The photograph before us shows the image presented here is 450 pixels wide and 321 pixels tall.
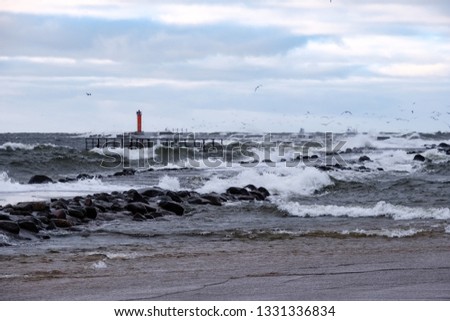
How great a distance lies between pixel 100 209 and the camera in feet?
56.9

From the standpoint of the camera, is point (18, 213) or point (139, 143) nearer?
point (18, 213)

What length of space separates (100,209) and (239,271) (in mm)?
8465

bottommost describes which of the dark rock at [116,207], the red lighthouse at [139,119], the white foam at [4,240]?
the dark rock at [116,207]

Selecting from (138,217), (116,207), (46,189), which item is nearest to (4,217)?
(138,217)

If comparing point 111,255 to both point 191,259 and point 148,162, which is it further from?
point 148,162

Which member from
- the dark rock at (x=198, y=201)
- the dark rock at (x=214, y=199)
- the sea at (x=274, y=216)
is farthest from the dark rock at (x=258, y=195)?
the dark rock at (x=198, y=201)

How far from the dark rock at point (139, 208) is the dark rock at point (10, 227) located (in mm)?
4384

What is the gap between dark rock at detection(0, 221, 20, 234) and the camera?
42.8 ft

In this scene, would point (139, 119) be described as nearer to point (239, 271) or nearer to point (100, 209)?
point (100, 209)

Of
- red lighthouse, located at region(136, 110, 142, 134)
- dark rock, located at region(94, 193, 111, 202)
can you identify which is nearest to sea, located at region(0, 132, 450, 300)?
dark rock, located at region(94, 193, 111, 202)

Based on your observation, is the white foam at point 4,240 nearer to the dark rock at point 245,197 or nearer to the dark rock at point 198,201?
the dark rock at point 198,201

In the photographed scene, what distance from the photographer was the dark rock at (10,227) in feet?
42.8

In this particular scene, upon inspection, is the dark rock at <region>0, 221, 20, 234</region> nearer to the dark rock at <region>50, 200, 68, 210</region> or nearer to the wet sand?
the wet sand
